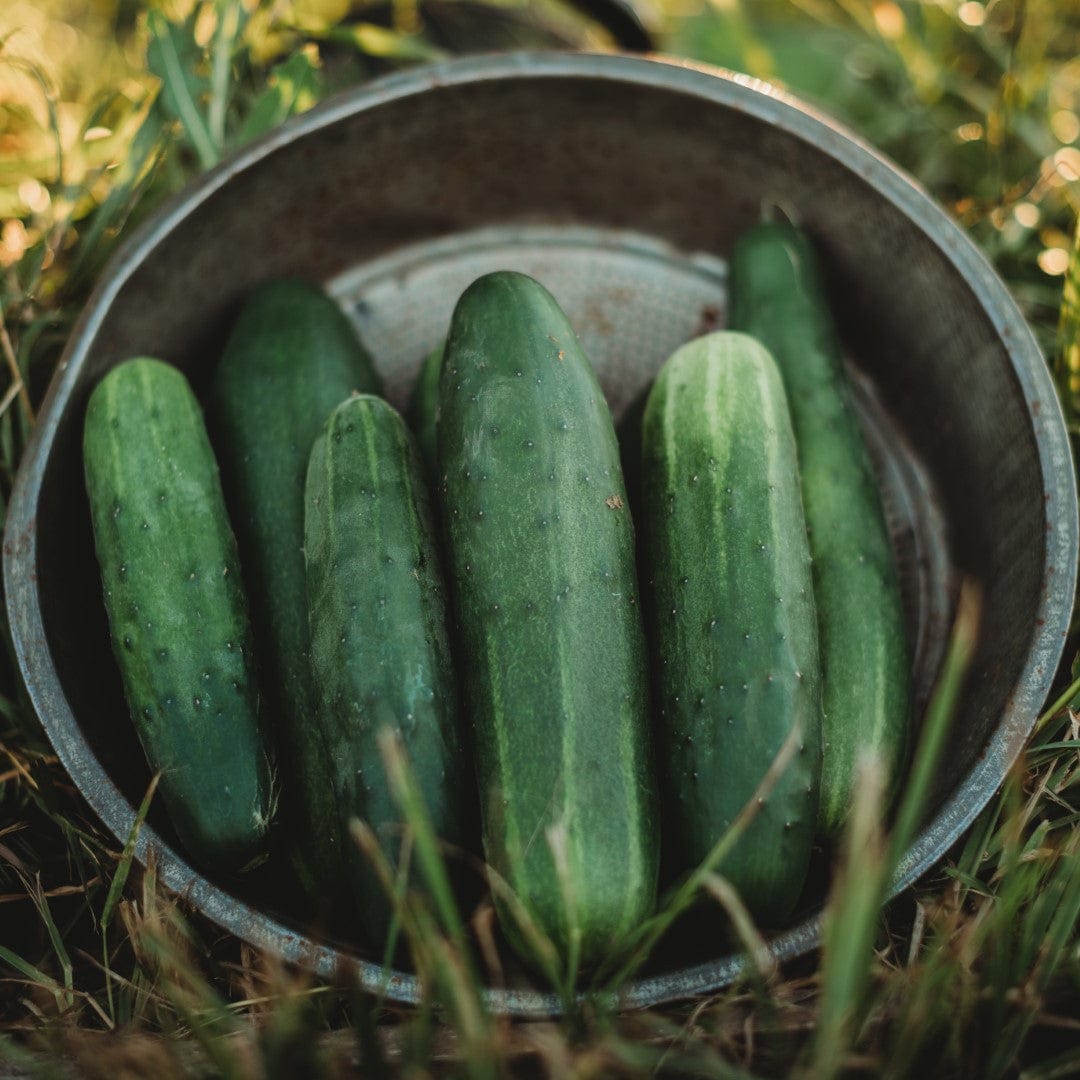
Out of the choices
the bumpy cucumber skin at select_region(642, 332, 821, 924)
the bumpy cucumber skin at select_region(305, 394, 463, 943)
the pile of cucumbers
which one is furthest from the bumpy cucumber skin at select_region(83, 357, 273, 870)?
the bumpy cucumber skin at select_region(642, 332, 821, 924)

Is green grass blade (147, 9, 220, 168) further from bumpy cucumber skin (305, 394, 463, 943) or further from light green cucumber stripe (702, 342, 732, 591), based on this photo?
light green cucumber stripe (702, 342, 732, 591)

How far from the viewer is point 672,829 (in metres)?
1.60

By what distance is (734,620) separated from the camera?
1.59 meters

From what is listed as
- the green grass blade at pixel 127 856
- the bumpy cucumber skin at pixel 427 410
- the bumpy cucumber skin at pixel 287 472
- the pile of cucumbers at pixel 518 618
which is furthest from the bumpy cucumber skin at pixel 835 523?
the green grass blade at pixel 127 856

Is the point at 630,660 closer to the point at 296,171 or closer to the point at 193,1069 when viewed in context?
the point at 193,1069

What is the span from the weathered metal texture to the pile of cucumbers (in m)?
0.13

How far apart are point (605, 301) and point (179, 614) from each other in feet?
4.52

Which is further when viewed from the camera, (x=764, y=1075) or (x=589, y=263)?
(x=589, y=263)

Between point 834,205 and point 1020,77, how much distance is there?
4.58 feet

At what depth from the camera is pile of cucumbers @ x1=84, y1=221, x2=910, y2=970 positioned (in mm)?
1505

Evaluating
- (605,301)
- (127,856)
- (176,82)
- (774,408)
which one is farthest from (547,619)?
(176,82)

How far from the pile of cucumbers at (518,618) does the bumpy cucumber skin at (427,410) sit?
28 millimetres

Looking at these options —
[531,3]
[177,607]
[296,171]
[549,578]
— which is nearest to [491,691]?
[549,578]

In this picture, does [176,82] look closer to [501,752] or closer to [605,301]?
[605,301]
